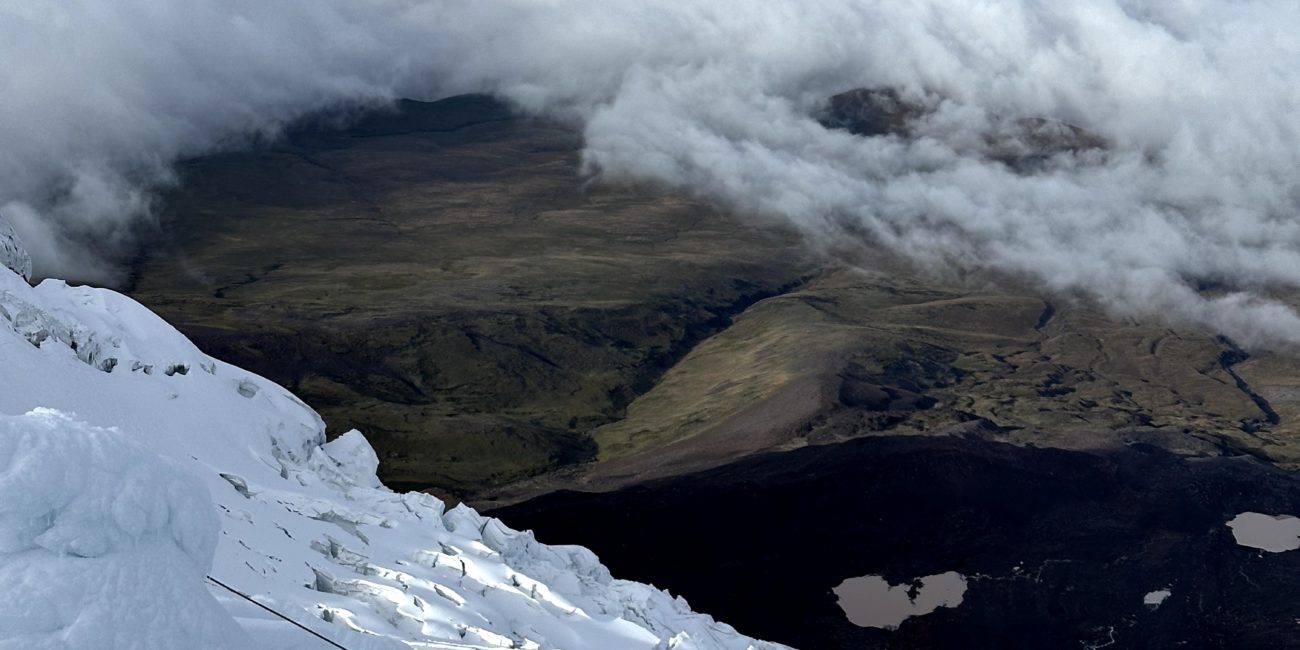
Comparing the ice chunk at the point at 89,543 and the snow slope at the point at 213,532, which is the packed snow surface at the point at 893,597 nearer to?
the snow slope at the point at 213,532

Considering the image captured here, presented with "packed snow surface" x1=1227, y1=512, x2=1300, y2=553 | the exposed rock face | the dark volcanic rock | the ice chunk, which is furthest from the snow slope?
"packed snow surface" x1=1227, y1=512, x2=1300, y2=553

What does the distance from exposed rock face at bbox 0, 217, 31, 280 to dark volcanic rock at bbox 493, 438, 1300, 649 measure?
3898 inches

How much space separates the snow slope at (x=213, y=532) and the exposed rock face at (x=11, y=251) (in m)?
1.45

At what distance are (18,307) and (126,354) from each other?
580 cm

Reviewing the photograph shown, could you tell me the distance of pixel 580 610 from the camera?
48156 mm

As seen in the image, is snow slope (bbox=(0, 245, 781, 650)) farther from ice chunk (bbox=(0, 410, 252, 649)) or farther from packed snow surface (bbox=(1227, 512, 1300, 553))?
packed snow surface (bbox=(1227, 512, 1300, 553))

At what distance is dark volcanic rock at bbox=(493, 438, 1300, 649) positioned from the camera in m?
145

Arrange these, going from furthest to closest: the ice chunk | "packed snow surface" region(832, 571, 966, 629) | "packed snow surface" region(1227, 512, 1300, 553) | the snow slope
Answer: "packed snow surface" region(1227, 512, 1300, 553) → "packed snow surface" region(832, 571, 966, 629) → the snow slope → the ice chunk

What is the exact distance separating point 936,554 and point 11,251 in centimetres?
14007

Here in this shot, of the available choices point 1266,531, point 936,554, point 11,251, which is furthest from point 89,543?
point 1266,531

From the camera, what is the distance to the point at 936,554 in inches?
6658

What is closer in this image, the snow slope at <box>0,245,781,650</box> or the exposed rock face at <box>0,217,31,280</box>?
the snow slope at <box>0,245,781,650</box>

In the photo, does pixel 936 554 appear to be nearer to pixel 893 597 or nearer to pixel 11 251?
pixel 893 597

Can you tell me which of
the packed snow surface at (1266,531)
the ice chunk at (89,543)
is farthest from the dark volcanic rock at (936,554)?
the ice chunk at (89,543)
